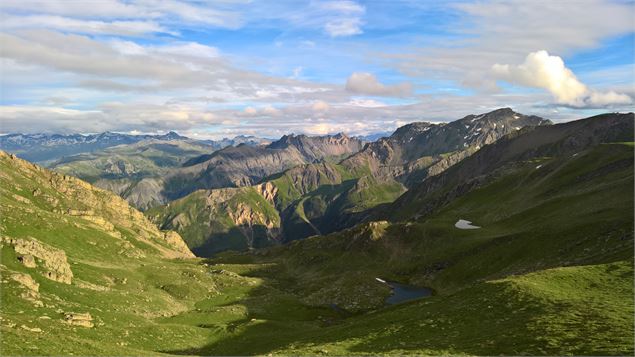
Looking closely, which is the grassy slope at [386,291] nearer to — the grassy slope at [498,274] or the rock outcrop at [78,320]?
the grassy slope at [498,274]

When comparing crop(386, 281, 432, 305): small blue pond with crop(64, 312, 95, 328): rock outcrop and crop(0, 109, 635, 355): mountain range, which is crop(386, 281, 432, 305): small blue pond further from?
crop(64, 312, 95, 328): rock outcrop

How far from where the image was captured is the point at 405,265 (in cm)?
14550

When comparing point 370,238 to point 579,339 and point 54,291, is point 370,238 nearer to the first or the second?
point 54,291

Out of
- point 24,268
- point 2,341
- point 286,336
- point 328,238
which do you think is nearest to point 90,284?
point 24,268

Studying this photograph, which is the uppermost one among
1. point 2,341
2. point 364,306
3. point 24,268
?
point 2,341

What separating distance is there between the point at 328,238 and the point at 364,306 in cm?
8308

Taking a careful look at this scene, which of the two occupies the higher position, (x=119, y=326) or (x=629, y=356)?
(x=629, y=356)

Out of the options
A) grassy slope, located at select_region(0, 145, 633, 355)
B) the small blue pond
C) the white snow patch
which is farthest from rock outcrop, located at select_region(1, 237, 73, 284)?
the white snow patch

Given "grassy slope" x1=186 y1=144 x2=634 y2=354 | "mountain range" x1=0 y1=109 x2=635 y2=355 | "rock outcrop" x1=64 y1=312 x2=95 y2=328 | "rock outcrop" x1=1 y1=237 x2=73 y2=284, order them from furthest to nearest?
"rock outcrop" x1=1 y1=237 x2=73 y2=284 < "rock outcrop" x1=64 y1=312 x2=95 y2=328 < "mountain range" x1=0 y1=109 x2=635 y2=355 < "grassy slope" x1=186 y1=144 x2=634 y2=354

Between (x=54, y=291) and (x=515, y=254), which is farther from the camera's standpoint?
(x=515, y=254)

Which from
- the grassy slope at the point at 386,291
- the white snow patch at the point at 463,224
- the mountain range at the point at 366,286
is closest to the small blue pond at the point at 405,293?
the mountain range at the point at 366,286

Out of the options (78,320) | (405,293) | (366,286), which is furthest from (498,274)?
(78,320)

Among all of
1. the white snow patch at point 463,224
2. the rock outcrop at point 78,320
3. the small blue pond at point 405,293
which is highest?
the rock outcrop at point 78,320

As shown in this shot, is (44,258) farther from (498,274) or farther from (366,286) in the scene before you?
(498,274)
